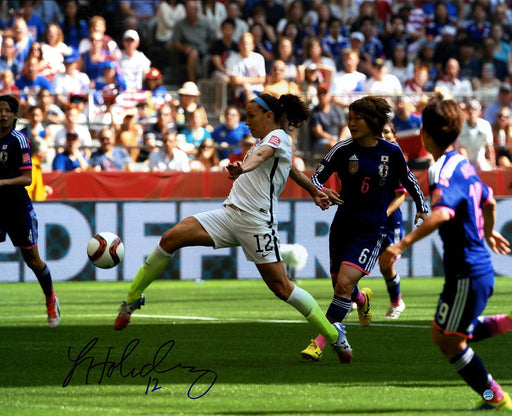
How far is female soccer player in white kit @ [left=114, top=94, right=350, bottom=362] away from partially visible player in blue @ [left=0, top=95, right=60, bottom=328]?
2591 mm

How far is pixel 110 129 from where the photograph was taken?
62.9ft

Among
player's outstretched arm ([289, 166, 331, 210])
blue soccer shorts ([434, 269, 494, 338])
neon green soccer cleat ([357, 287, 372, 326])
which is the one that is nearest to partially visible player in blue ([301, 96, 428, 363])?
player's outstretched arm ([289, 166, 331, 210])

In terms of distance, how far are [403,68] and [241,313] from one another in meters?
12.5

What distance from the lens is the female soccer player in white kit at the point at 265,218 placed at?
8.37m

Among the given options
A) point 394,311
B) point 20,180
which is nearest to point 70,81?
point 20,180

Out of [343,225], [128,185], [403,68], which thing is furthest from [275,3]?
[343,225]

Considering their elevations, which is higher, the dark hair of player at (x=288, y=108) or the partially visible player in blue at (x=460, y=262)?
the dark hair of player at (x=288, y=108)

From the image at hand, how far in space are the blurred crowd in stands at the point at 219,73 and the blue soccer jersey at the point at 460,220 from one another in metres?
12.6

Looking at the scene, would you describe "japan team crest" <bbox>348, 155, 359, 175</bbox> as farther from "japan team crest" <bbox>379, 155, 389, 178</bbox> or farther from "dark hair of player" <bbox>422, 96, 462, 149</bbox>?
"dark hair of player" <bbox>422, 96, 462, 149</bbox>

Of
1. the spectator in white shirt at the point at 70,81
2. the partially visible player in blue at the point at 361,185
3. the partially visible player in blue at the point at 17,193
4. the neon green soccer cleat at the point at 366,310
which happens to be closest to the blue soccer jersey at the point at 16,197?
the partially visible player in blue at the point at 17,193

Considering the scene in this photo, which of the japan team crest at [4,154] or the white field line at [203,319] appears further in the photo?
the white field line at [203,319]

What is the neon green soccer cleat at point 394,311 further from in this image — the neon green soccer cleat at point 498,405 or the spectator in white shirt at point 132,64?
the spectator in white shirt at point 132,64

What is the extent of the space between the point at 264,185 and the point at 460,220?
2689mm

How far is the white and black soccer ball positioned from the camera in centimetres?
1034
